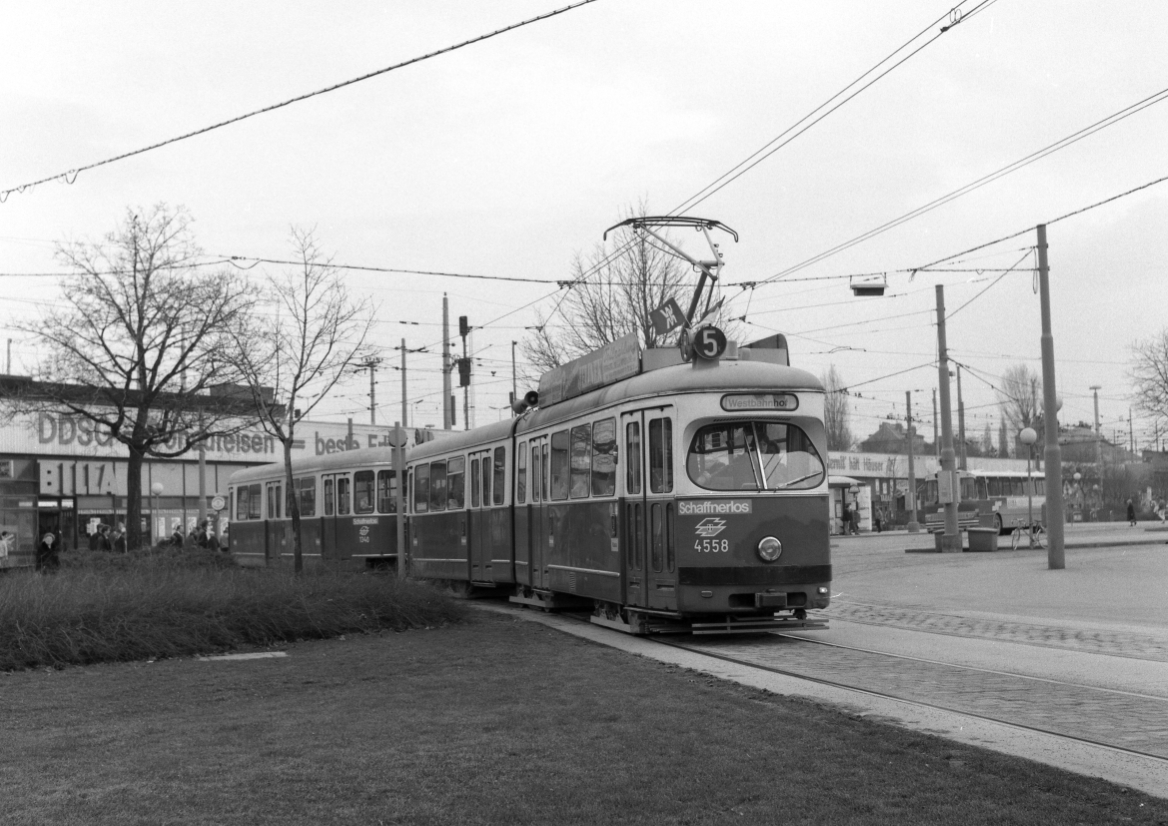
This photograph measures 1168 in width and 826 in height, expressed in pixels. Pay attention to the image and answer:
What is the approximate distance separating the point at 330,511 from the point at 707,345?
17.0 metres

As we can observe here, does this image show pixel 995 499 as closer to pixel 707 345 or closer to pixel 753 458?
pixel 753 458

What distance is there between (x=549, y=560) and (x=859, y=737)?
36.1 ft

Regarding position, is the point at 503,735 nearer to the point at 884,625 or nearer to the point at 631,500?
the point at 631,500

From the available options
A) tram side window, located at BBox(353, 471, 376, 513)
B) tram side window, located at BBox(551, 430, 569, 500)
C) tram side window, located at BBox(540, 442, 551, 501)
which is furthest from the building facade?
tram side window, located at BBox(551, 430, 569, 500)

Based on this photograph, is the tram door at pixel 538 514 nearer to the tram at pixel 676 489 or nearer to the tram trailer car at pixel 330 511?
the tram at pixel 676 489

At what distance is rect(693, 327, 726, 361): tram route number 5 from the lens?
14875mm

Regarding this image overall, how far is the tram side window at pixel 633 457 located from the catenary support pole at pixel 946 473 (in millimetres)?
20077

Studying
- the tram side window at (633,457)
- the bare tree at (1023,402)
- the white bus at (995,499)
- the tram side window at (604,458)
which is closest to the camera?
the tram side window at (633,457)

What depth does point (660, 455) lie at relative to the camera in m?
14.9

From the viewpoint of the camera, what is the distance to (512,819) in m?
6.03

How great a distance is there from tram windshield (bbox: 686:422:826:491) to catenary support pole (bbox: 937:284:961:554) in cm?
2012

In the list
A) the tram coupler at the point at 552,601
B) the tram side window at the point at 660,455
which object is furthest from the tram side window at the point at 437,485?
the tram side window at the point at 660,455

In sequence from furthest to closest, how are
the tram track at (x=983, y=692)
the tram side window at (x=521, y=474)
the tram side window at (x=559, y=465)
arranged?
the tram side window at (x=521, y=474) → the tram side window at (x=559, y=465) → the tram track at (x=983, y=692)

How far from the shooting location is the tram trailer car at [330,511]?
27719 mm
